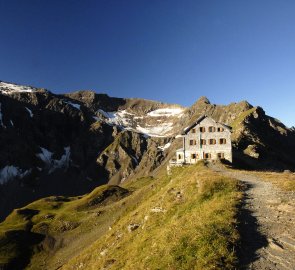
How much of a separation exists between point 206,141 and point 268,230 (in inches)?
2708

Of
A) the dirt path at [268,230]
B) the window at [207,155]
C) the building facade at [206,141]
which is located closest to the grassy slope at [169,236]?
the dirt path at [268,230]

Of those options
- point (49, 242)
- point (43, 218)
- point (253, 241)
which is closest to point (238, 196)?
point (253, 241)

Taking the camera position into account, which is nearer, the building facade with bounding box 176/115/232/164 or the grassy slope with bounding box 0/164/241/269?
the grassy slope with bounding box 0/164/241/269

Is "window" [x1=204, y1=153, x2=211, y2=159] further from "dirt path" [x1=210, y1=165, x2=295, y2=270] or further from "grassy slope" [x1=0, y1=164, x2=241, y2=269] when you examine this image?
"dirt path" [x1=210, y1=165, x2=295, y2=270]

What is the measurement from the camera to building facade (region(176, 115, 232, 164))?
9069cm

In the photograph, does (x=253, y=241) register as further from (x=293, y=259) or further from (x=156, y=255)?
(x=156, y=255)

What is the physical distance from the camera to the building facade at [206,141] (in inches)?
3570

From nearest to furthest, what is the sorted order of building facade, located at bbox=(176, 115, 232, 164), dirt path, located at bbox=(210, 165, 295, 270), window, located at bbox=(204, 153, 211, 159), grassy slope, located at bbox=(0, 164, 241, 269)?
dirt path, located at bbox=(210, 165, 295, 270) → grassy slope, located at bbox=(0, 164, 241, 269) → building facade, located at bbox=(176, 115, 232, 164) → window, located at bbox=(204, 153, 211, 159)

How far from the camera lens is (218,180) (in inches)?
1654

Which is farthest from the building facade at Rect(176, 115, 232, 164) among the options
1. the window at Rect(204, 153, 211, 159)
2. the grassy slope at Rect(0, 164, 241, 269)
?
the grassy slope at Rect(0, 164, 241, 269)

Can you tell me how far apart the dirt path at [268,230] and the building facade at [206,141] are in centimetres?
5498

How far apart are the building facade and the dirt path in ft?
180

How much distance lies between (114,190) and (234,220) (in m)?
139

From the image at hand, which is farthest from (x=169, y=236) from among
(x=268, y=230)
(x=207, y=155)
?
(x=207, y=155)
